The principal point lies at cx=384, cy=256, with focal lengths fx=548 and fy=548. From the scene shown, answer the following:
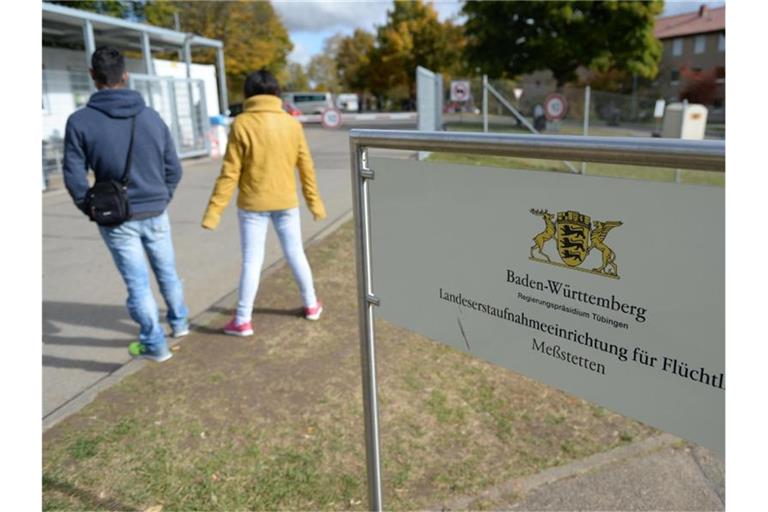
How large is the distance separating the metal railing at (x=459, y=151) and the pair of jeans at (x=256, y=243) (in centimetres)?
213

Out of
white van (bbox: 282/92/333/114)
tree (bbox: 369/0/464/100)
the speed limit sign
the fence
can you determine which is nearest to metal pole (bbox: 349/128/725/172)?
the fence

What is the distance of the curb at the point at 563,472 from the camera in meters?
2.29

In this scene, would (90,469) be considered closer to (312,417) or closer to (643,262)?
(312,417)

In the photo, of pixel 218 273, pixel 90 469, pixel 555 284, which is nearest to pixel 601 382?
pixel 555 284

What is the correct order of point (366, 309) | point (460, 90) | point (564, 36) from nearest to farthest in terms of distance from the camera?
point (366, 309)
point (460, 90)
point (564, 36)

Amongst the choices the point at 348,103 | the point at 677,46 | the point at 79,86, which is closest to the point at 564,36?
the point at 677,46

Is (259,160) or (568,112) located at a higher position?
(568,112)

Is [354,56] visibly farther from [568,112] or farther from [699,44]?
[568,112]

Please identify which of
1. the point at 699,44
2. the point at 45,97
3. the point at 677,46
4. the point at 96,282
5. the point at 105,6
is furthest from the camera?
the point at 677,46

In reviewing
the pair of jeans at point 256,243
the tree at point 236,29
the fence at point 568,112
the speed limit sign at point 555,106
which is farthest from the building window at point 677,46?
the pair of jeans at point 256,243

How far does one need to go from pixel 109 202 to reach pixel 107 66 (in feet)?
2.57

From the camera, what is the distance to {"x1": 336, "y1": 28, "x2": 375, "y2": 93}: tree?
2406 inches

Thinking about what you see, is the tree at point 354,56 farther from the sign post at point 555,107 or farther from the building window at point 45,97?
the building window at point 45,97

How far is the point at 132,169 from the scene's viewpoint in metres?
3.32
